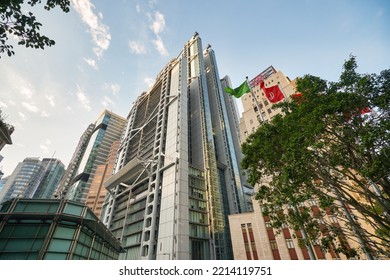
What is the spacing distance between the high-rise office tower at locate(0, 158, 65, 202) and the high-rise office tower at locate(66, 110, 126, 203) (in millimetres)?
62660

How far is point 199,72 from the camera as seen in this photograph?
7769 centimetres

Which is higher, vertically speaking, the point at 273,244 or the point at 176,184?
the point at 176,184

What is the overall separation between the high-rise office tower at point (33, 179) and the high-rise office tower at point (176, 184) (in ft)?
373

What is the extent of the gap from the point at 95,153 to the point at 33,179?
86.8 m

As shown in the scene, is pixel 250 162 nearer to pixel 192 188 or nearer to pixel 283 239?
pixel 283 239

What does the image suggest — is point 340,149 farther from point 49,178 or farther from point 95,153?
point 49,178

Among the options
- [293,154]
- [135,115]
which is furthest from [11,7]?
[135,115]

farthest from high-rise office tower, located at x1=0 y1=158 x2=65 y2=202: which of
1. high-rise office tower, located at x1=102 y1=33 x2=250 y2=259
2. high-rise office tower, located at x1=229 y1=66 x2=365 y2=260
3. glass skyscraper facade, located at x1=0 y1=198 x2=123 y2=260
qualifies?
glass skyscraper facade, located at x1=0 y1=198 x2=123 y2=260

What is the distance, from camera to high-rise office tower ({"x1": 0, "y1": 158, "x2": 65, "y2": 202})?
13800cm

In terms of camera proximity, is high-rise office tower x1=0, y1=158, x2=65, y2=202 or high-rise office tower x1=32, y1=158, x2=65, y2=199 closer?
high-rise office tower x1=32, y1=158, x2=65, y2=199

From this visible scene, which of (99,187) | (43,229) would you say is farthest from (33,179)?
(43,229)

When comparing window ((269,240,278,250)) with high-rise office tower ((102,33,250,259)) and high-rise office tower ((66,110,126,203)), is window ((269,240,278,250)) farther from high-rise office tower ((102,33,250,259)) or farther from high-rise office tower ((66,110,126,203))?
high-rise office tower ((66,110,126,203))

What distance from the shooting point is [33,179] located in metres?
145
